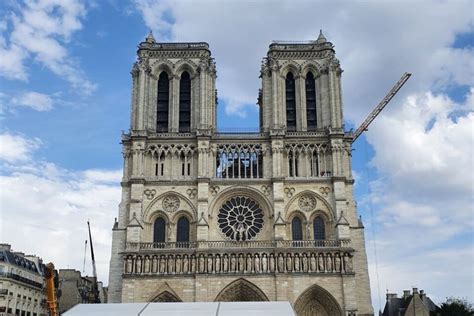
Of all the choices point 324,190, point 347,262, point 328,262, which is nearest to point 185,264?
point 328,262

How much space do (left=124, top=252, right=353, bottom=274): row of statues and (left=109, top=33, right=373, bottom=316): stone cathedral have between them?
69 mm

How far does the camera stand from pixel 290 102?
47.1m

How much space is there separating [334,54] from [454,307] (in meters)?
20.9

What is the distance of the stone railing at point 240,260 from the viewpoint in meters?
40.4

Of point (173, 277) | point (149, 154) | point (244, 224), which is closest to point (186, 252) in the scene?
point (173, 277)

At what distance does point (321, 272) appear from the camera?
132ft

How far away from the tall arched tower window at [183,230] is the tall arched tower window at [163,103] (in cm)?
726

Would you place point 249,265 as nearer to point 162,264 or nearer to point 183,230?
point 183,230

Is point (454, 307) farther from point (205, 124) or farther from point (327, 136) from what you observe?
point (205, 124)

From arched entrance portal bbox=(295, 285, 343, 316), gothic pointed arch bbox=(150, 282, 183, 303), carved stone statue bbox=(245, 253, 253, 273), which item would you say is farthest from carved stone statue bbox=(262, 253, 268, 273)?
gothic pointed arch bbox=(150, 282, 183, 303)

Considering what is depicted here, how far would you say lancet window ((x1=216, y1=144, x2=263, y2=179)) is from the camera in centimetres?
4441

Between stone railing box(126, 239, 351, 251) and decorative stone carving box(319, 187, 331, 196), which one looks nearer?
stone railing box(126, 239, 351, 251)

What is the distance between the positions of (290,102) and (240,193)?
28.6 ft

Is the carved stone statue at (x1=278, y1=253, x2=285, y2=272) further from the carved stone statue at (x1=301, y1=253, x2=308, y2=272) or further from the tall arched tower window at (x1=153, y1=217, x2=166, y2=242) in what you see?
the tall arched tower window at (x1=153, y1=217, x2=166, y2=242)
